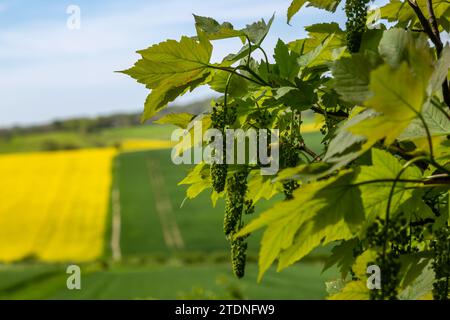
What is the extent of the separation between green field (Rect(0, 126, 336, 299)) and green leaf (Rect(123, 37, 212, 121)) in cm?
1186

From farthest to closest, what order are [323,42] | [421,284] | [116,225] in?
[116,225]
[323,42]
[421,284]

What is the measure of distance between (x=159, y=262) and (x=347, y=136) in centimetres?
3135

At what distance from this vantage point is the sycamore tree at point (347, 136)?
4.15 feet

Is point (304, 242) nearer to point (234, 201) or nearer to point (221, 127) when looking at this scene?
point (234, 201)

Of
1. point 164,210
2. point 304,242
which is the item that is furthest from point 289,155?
point 164,210

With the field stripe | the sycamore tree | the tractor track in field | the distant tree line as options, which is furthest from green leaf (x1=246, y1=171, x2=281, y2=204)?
the distant tree line

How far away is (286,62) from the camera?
191cm

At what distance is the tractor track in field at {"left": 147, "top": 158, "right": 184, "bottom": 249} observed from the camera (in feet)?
114

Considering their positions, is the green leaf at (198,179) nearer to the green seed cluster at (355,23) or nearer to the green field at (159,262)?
the green seed cluster at (355,23)

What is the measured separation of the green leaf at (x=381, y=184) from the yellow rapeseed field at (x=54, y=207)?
105 ft
